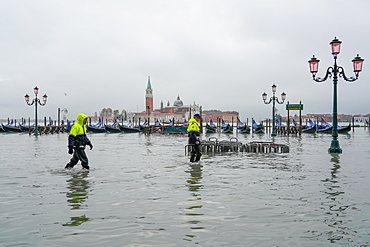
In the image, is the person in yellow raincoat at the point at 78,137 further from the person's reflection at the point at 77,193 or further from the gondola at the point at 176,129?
the gondola at the point at 176,129

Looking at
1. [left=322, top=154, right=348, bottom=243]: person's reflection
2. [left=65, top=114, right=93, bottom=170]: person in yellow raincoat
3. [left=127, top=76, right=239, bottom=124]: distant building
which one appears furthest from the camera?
[left=127, top=76, right=239, bottom=124]: distant building

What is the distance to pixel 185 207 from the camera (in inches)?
220

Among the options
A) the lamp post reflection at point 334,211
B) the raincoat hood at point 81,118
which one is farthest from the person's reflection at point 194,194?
the raincoat hood at point 81,118

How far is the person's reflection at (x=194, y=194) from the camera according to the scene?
4.74 m

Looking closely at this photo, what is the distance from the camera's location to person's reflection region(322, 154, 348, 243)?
4.36 m

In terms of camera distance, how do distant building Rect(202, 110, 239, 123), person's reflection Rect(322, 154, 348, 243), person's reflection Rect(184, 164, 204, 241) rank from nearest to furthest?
1. person's reflection Rect(322, 154, 348, 243)
2. person's reflection Rect(184, 164, 204, 241)
3. distant building Rect(202, 110, 239, 123)

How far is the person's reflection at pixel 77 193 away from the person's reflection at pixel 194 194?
4.74 feet

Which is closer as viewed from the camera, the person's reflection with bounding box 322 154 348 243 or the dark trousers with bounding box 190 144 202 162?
the person's reflection with bounding box 322 154 348 243

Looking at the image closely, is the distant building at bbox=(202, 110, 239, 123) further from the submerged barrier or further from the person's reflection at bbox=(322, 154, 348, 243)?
the person's reflection at bbox=(322, 154, 348, 243)

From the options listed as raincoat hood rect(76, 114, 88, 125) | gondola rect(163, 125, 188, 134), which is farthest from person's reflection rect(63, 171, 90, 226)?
gondola rect(163, 125, 188, 134)

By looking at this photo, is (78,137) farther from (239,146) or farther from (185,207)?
(239,146)

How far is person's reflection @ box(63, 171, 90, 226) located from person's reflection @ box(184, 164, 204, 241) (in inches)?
56.9

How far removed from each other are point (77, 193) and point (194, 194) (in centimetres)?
213

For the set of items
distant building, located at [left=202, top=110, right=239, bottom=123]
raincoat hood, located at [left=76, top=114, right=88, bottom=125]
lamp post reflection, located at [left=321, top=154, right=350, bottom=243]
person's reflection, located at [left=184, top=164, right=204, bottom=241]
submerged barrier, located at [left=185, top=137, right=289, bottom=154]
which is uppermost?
distant building, located at [left=202, top=110, right=239, bottom=123]
